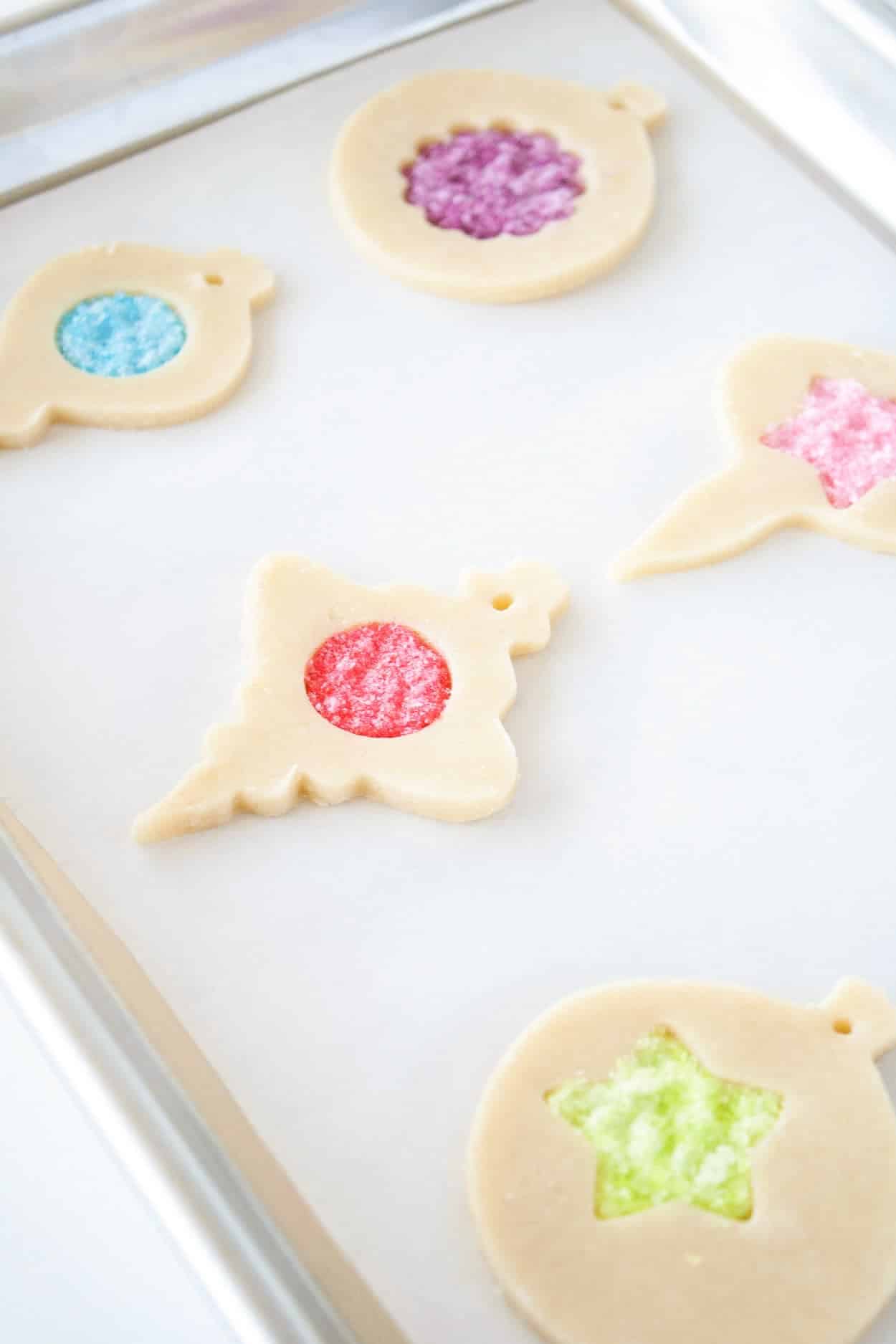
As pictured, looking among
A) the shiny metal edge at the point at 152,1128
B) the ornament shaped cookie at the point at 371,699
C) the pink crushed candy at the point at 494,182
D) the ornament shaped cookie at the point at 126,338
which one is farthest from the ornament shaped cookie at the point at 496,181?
the shiny metal edge at the point at 152,1128

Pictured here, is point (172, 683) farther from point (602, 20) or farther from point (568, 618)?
point (602, 20)

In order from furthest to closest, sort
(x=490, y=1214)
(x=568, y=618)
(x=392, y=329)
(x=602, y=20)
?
(x=602, y=20) → (x=392, y=329) → (x=568, y=618) → (x=490, y=1214)

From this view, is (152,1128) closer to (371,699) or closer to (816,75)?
(371,699)

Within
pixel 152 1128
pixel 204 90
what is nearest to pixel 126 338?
pixel 204 90

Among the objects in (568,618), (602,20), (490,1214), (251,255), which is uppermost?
(602,20)

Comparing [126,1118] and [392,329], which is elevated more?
[392,329]

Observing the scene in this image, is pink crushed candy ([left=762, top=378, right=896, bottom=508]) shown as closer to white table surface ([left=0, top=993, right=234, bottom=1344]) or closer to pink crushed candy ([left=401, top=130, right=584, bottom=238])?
pink crushed candy ([left=401, top=130, right=584, bottom=238])

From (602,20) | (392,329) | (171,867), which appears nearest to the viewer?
(171,867)

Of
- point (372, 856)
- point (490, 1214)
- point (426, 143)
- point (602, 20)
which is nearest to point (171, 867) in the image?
point (372, 856)

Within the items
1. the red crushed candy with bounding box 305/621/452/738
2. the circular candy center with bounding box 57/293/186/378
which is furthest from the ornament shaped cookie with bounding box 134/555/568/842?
Answer: the circular candy center with bounding box 57/293/186/378
